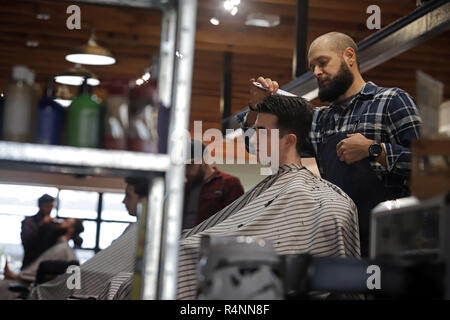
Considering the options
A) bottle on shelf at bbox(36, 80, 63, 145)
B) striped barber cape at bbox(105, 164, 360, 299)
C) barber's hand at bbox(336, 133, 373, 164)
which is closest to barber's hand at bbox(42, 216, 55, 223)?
striped barber cape at bbox(105, 164, 360, 299)

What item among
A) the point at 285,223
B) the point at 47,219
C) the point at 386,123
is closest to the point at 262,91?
the point at 386,123

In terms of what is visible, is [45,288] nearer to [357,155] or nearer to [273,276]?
[357,155]

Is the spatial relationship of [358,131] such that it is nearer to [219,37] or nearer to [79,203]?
[219,37]

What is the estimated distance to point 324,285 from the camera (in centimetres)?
201

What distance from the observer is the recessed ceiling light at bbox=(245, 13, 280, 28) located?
5812 millimetres

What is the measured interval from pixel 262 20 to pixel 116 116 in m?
4.26

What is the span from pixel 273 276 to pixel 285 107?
1654mm

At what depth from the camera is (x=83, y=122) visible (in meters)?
1.79

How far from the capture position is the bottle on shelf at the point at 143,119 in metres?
1.78

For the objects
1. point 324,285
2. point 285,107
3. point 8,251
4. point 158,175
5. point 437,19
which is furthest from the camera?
point 8,251
